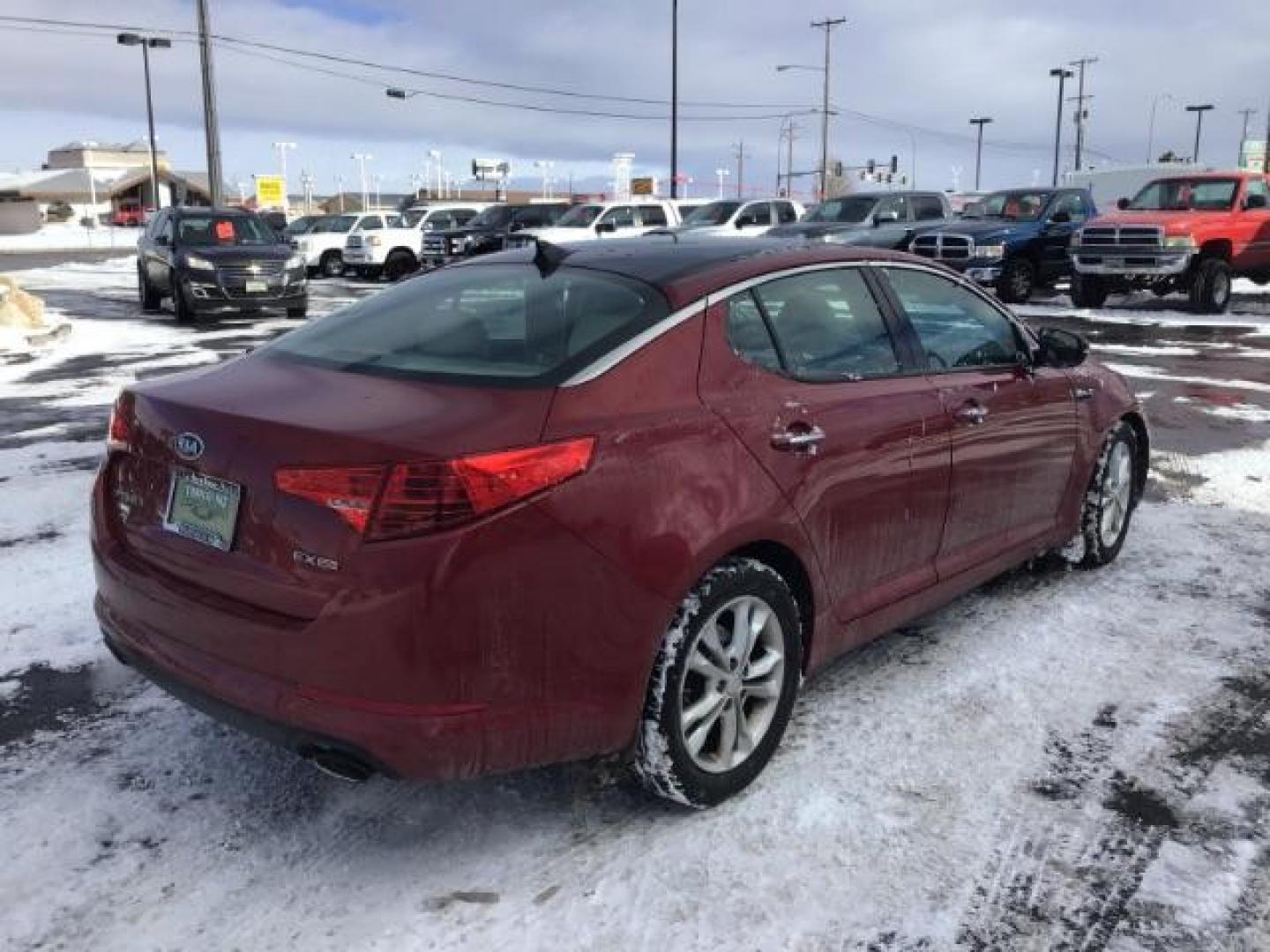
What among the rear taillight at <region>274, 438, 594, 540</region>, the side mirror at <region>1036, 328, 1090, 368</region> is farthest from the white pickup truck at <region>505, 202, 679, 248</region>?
the rear taillight at <region>274, 438, 594, 540</region>

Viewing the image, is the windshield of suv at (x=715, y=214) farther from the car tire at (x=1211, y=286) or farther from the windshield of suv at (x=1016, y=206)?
the car tire at (x=1211, y=286)

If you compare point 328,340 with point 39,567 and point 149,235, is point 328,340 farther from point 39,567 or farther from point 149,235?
point 149,235

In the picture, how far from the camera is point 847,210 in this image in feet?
67.9

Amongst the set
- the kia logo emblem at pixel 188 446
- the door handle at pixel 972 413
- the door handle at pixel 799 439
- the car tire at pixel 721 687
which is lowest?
the car tire at pixel 721 687

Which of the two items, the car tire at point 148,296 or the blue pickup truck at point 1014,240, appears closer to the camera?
the blue pickup truck at point 1014,240

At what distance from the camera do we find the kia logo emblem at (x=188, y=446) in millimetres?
2832

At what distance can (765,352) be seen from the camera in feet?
11.1

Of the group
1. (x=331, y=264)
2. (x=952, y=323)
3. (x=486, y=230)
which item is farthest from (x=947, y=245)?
(x=331, y=264)

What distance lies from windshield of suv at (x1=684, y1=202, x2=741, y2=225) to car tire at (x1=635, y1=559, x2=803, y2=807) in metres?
21.0

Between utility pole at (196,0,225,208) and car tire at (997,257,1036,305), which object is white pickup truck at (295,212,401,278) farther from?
car tire at (997,257,1036,305)

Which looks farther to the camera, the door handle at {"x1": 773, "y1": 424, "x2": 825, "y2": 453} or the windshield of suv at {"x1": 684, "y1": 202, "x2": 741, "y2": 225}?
the windshield of suv at {"x1": 684, "y1": 202, "x2": 741, "y2": 225}

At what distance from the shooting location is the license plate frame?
9.04ft

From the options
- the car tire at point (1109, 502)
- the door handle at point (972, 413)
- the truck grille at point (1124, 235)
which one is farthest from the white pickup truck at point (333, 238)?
the door handle at point (972, 413)

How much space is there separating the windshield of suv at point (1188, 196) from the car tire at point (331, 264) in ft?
63.8
